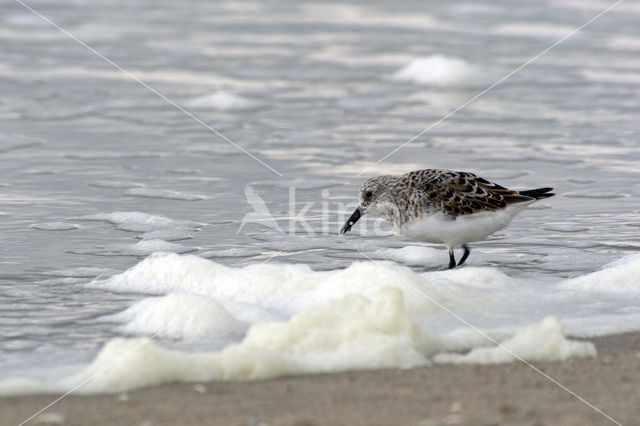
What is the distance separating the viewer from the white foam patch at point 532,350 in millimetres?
4332

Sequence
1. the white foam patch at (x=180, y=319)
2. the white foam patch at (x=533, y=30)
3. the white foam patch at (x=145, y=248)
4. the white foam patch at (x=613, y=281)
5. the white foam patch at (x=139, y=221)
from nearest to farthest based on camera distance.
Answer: the white foam patch at (x=180, y=319) < the white foam patch at (x=613, y=281) < the white foam patch at (x=145, y=248) < the white foam patch at (x=139, y=221) < the white foam patch at (x=533, y=30)

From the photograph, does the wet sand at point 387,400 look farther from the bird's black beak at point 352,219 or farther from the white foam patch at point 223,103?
the white foam patch at point 223,103

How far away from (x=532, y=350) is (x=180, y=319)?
5.58ft

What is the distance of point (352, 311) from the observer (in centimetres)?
461

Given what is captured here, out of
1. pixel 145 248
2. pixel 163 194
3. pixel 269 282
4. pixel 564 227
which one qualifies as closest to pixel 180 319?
pixel 269 282

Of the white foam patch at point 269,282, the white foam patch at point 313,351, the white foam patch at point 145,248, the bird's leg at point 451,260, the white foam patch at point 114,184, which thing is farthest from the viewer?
the white foam patch at point 114,184

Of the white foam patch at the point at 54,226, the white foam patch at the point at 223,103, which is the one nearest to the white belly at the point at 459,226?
the white foam patch at the point at 54,226

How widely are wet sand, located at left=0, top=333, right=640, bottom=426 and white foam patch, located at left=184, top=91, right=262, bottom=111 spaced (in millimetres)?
6899

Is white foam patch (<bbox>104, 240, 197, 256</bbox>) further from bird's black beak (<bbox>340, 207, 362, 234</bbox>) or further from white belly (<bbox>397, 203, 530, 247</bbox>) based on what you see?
white belly (<bbox>397, 203, 530, 247</bbox>)

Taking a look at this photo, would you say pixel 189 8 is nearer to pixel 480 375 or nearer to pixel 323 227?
pixel 323 227

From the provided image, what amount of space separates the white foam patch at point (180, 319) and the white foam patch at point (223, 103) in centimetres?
585

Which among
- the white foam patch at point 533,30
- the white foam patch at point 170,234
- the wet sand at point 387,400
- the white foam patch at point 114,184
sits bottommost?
the wet sand at point 387,400

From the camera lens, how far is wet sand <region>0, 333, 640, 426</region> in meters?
3.55

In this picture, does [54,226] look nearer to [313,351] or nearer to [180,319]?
[180,319]
